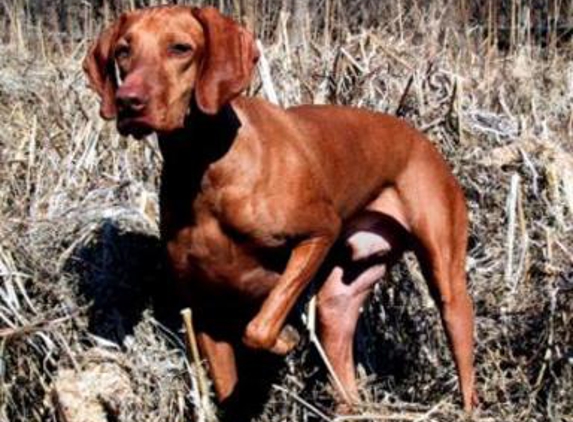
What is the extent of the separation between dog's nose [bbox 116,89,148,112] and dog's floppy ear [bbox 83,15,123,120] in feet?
1.21

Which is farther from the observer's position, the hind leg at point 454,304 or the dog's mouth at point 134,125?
the hind leg at point 454,304

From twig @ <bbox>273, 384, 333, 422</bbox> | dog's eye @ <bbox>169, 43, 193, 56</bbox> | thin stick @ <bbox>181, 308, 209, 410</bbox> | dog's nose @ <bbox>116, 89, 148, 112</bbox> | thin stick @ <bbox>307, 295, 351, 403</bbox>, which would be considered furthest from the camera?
thin stick @ <bbox>307, 295, 351, 403</bbox>

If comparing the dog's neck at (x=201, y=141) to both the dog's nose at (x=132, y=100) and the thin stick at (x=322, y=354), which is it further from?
the thin stick at (x=322, y=354)

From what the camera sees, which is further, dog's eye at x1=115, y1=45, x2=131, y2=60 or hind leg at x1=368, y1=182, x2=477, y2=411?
hind leg at x1=368, y1=182, x2=477, y2=411

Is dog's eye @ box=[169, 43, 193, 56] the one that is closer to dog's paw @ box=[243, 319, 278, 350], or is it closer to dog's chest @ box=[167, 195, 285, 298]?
dog's chest @ box=[167, 195, 285, 298]

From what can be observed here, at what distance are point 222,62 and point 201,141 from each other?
39 centimetres

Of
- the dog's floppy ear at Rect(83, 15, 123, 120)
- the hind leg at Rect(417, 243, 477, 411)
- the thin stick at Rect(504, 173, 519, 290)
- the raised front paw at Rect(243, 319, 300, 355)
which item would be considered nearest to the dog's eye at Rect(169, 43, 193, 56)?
the dog's floppy ear at Rect(83, 15, 123, 120)

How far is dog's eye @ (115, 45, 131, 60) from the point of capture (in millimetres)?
4398

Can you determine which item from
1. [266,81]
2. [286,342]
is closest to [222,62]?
[286,342]

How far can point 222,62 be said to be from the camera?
4414 millimetres

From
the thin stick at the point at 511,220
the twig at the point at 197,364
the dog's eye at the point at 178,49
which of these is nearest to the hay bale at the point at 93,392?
the twig at the point at 197,364

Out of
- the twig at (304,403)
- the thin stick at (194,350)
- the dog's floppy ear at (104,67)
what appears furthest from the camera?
the twig at (304,403)

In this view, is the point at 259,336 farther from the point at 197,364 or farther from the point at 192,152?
the point at 192,152

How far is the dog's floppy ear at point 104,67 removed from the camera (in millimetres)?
4559
